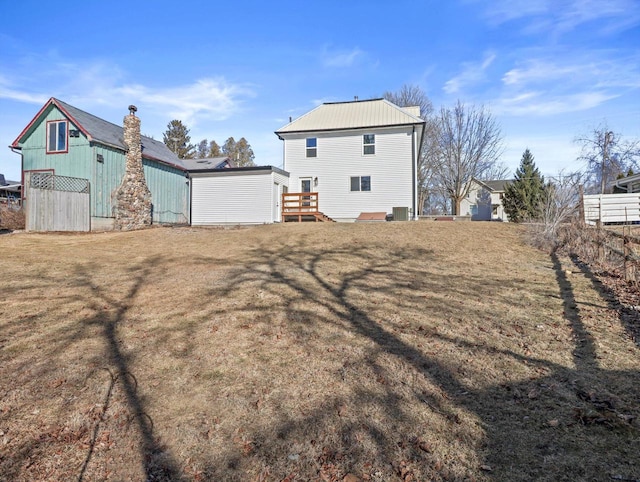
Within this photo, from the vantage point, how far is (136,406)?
311cm

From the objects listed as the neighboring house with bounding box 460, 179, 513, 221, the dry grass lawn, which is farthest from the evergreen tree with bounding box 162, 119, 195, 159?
the dry grass lawn

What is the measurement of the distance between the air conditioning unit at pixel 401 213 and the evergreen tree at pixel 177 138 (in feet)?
119

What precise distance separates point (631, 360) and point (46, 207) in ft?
61.1

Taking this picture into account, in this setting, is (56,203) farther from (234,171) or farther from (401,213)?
(401,213)

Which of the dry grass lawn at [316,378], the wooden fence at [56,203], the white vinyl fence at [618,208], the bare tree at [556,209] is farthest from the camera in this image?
the wooden fence at [56,203]

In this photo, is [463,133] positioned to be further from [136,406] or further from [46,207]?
[136,406]

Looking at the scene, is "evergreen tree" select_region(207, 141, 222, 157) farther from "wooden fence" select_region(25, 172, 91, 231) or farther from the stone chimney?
"wooden fence" select_region(25, 172, 91, 231)

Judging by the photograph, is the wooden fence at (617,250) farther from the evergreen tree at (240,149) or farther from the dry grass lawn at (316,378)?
the evergreen tree at (240,149)

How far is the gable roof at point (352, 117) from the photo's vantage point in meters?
20.5

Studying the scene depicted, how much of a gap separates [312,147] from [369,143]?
332 centimetres

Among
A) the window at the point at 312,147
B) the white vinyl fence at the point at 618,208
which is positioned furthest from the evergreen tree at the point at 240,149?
A: the white vinyl fence at the point at 618,208

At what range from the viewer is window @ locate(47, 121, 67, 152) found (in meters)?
17.9

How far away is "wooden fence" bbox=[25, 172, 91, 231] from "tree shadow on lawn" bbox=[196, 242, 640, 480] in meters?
15.4

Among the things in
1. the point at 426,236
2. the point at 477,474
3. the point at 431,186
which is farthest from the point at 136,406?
the point at 431,186
